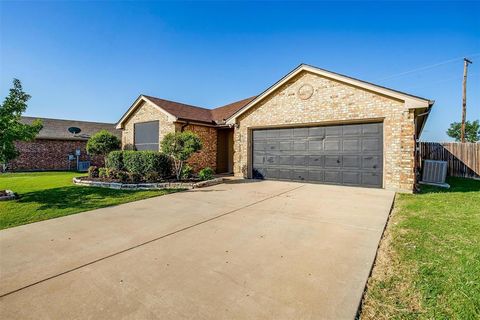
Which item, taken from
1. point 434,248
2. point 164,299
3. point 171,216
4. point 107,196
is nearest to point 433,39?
point 434,248

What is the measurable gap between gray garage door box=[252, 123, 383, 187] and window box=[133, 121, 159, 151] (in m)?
6.40

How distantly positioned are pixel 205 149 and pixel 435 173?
38.1 ft

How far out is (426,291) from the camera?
96.4 inches

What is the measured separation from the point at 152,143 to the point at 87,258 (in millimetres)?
11932

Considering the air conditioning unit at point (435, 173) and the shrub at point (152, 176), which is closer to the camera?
the air conditioning unit at point (435, 173)

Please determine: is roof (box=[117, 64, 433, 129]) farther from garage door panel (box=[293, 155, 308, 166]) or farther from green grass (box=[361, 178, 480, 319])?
green grass (box=[361, 178, 480, 319])

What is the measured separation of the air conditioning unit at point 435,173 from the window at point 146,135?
47.1 feet

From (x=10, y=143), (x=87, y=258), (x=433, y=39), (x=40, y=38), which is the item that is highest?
(x=433, y=39)

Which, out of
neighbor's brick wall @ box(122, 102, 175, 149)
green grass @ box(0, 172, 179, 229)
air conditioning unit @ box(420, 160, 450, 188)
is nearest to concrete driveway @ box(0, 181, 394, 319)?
green grass @ box(0, 172, 179, 229)

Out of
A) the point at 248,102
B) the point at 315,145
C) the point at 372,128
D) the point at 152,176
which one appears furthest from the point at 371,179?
the point at 152,176

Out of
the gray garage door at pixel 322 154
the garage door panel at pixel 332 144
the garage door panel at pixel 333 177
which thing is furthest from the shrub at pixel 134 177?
the garage door panel at pixel 332 144

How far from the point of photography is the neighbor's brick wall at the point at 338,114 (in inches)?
328

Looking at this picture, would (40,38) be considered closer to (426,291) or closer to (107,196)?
(107,196)

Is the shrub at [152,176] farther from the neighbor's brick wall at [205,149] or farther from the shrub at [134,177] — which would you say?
the neighbor's brick wall at [205,149]
